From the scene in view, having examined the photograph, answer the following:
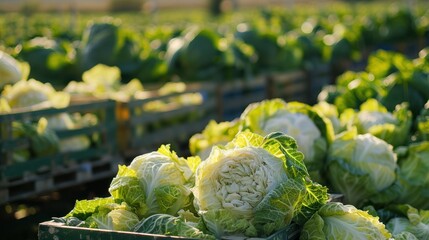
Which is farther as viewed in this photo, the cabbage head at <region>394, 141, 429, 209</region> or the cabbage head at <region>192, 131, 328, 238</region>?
the cabbage head at <region>394, 141, 429, 209</region>

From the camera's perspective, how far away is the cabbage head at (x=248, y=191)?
9.07ft

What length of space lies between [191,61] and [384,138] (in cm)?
388

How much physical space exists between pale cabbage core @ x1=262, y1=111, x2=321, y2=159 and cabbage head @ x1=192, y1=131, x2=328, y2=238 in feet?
4.00

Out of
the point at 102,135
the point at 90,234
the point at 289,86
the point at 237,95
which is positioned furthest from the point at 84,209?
the point at 289,86

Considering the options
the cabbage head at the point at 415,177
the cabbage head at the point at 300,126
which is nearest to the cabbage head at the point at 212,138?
the cabbage head at the point at 300,126

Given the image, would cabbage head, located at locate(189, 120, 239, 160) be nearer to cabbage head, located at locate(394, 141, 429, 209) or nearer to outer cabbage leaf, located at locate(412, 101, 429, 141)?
cabbage head, located at locate(394, 141, 429, 209)

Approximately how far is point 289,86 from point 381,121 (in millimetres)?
5317

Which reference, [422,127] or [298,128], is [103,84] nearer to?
[298,128]

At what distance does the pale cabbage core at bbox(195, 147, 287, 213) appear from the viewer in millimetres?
2789

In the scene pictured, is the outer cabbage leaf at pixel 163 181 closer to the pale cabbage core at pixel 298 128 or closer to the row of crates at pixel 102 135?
the pale cabbage core at pixel 298 128

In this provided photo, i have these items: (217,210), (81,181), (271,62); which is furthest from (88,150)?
(271,62)

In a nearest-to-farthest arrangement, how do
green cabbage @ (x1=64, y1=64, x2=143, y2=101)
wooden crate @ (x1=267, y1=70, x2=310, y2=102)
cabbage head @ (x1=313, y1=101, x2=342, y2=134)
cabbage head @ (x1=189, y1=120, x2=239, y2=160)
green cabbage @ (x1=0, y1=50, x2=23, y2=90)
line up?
cabbage head @ (x1=189, y1=120, x2=239, y2=160), cabbage head @ (x1=313, y1=101, x2=342, y2=134), green cabbage @ (x1=0, y1=50, x2=23, y2=90), green cabbage @ (x1=64, y1=64, x2=143, y2=101), wooden crate @ (x1=267, y1=70, x2=310, y2=102)

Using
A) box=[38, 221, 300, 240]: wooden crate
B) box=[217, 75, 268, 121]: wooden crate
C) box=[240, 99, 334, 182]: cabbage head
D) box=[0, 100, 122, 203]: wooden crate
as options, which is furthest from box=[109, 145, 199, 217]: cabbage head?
box=[217, 75, 268, 121]: wooden crate

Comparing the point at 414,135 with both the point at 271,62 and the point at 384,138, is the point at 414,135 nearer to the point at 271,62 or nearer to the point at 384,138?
the point at 384,138
